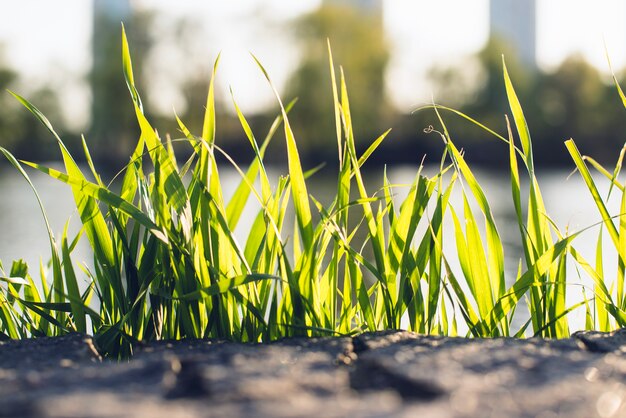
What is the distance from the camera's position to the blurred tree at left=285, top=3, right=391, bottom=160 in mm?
28281

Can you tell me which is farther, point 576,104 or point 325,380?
point 576,104

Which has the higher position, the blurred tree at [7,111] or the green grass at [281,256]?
the blurred tree at [7,111]

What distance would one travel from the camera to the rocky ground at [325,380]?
692mm

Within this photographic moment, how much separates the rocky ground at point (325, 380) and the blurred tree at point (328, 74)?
27.1m

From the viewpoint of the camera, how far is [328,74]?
1145 inches

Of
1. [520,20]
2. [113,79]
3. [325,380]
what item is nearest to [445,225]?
[325,380]

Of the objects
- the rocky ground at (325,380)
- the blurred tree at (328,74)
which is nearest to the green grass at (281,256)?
the rocky ground at (325,380)

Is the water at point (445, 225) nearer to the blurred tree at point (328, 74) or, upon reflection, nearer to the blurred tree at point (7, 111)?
the blurred tree at point (7, 111)

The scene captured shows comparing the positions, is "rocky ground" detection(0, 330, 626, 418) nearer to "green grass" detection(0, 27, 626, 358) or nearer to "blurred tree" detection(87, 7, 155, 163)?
"green grass" detection(0, 27, 626, 358)

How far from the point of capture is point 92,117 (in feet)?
89.8

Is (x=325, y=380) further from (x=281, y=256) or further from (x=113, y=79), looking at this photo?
(x=113, y=79)

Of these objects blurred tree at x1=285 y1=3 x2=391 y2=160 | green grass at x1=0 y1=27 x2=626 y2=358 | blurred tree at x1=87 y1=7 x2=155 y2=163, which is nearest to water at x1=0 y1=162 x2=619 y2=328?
green grass at x1=0 y1=27 x2=626 y2=358

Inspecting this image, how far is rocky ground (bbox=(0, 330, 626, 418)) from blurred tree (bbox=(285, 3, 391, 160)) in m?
27.1

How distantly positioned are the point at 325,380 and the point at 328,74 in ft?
94.4
